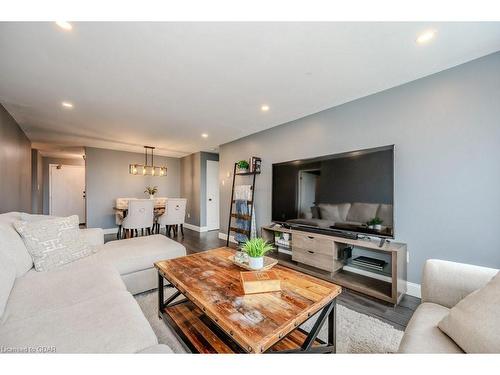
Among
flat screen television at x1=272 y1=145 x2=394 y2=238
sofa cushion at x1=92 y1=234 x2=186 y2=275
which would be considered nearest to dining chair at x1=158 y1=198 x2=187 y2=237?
→ sofa cushion at x1=92 y1=234 x2=186 y2=275

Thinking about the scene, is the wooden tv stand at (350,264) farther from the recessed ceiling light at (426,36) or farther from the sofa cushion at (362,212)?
the recessed ceiling light at (426,36)

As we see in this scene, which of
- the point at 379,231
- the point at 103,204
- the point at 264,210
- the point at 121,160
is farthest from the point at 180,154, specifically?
the point at 379,231

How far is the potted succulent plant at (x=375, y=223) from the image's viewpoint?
226 centimetres

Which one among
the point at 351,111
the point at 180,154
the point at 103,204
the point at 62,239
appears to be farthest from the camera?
the point at 180,154

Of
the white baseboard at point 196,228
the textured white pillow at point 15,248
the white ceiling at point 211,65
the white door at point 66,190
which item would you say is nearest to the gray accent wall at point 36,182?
the white door at point 66,190

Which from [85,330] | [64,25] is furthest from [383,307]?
[64,25]

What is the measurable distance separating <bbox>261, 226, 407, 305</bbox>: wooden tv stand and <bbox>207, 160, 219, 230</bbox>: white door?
10.8ft

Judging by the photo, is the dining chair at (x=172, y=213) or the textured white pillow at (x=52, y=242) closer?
the textured white pillow at (x=52, y=242)

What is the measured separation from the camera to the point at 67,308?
1.09 meters

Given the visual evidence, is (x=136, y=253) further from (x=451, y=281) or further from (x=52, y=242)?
(x=451, y=281)

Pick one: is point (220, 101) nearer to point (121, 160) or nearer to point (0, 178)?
point (0, 178)

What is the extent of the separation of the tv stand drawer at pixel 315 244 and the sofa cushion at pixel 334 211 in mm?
322

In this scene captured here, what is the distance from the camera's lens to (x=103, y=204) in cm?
538

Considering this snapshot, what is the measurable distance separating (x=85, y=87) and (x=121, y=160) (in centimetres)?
379
